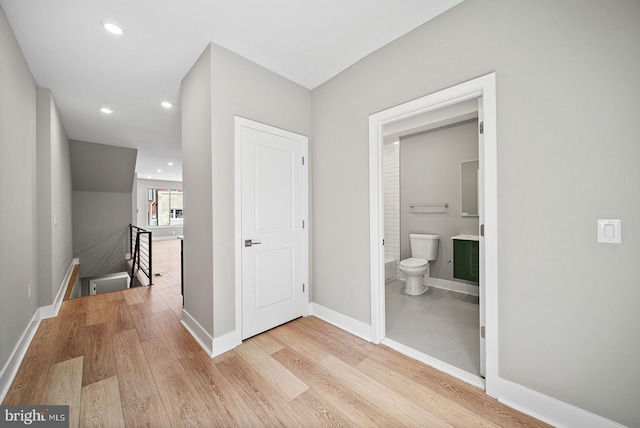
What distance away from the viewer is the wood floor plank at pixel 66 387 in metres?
1.56

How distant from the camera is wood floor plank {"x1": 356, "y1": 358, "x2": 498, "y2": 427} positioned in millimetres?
1460

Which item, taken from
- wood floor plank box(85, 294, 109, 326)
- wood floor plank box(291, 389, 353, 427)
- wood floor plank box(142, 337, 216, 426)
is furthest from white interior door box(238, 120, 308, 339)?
wood floor plank box(85, 294, 109, 326)

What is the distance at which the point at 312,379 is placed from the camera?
6.01 feet

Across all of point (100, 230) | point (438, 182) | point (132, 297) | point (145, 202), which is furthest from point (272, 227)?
point (145, 202)

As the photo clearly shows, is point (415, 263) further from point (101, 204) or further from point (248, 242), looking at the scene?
point (101, 204)

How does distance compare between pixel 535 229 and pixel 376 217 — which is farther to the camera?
pixel 376 217

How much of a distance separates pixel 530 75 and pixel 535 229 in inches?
36.8

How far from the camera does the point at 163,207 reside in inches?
453

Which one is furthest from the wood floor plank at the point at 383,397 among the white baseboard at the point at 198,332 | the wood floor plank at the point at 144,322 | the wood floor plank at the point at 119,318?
the wood floor plank at the point at 119,318

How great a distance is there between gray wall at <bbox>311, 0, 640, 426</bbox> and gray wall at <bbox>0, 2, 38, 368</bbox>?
3320 mm

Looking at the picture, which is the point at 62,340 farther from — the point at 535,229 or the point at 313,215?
the point at 535,229

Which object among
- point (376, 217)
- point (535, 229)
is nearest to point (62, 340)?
point (376, 217)

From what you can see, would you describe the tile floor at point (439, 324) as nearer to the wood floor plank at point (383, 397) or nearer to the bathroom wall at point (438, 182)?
the wood floor plank at point (383, 397)

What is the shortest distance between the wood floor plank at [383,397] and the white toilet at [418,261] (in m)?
1.89
